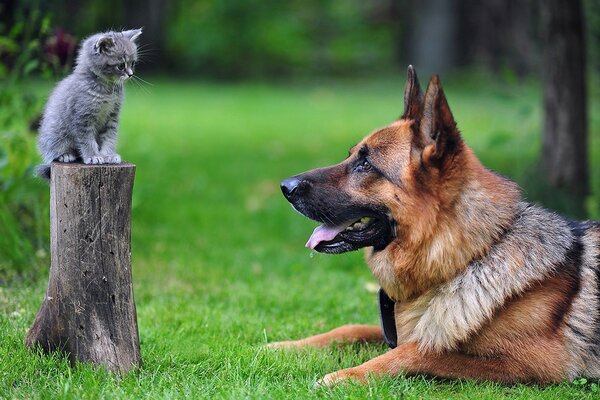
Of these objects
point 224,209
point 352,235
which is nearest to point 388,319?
point 352,235

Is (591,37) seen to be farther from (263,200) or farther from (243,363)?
(243,363)

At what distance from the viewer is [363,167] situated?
4.49 meters

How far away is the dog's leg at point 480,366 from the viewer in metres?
4.26

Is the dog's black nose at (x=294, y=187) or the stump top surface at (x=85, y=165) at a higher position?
the stump top surface at (x=85, y=165)

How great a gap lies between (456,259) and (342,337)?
1085 mm

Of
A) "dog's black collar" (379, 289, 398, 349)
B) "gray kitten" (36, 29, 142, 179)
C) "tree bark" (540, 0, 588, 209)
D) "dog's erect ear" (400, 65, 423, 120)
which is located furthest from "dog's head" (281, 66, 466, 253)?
"tree bark" (540, 0, 588, 209)

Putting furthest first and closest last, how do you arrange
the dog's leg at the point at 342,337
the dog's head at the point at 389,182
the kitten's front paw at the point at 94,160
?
the dog's leg at the point at 342,337 < the kitten's front paw at the point at 94,160 < the dog's head at the point at 389,182

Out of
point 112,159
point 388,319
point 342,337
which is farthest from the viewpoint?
point 342,337

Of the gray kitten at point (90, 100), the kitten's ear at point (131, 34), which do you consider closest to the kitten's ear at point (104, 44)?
the gray kitten at point (90, 100)

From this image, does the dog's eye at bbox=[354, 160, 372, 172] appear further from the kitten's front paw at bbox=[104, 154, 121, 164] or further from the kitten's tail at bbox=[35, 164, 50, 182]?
the kitten's tail at bbox=[35, 164, 50, 182]

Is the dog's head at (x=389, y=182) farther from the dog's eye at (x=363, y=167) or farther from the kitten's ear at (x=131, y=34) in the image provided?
the kitten's ear at (x=131, y=34)

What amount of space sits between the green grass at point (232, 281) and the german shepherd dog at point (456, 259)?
151 millimetres

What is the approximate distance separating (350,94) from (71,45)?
18373 millimetres

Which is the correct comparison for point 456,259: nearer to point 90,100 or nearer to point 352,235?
point 352,235
